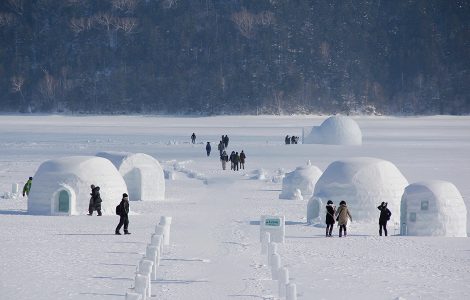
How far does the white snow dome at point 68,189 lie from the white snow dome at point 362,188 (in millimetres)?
6129

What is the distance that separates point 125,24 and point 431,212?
449ft

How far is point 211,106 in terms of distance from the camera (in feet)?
471

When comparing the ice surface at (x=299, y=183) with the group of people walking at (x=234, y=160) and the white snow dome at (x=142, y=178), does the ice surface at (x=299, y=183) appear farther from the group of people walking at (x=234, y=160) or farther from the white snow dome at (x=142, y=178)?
the group of people walking at (x=234, y=160)

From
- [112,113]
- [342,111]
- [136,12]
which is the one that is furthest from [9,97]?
[342,111]

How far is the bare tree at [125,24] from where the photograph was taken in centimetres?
16062

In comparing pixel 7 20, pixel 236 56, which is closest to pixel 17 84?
pixel 7 20

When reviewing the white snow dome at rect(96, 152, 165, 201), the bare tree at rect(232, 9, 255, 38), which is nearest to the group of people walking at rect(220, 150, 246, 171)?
the white snow dome at rect(96, 152, 165, 201)

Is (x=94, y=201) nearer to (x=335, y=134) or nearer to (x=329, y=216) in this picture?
(x=329, y=216)

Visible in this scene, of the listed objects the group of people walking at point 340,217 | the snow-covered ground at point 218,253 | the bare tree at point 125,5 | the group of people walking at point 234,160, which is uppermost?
the bare tree at point 125,5

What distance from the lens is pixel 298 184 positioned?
3719 centimetres

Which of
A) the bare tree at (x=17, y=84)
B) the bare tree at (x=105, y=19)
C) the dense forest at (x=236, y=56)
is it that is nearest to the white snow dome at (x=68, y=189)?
the dense forest at (x=236, y=56)

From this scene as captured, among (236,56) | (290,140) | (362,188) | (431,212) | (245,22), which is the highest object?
(245,22)

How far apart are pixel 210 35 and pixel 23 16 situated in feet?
103

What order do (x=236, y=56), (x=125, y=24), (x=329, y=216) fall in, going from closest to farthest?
(x=329, y=216) < (x=236, y=56) < (x=125, y=24)
